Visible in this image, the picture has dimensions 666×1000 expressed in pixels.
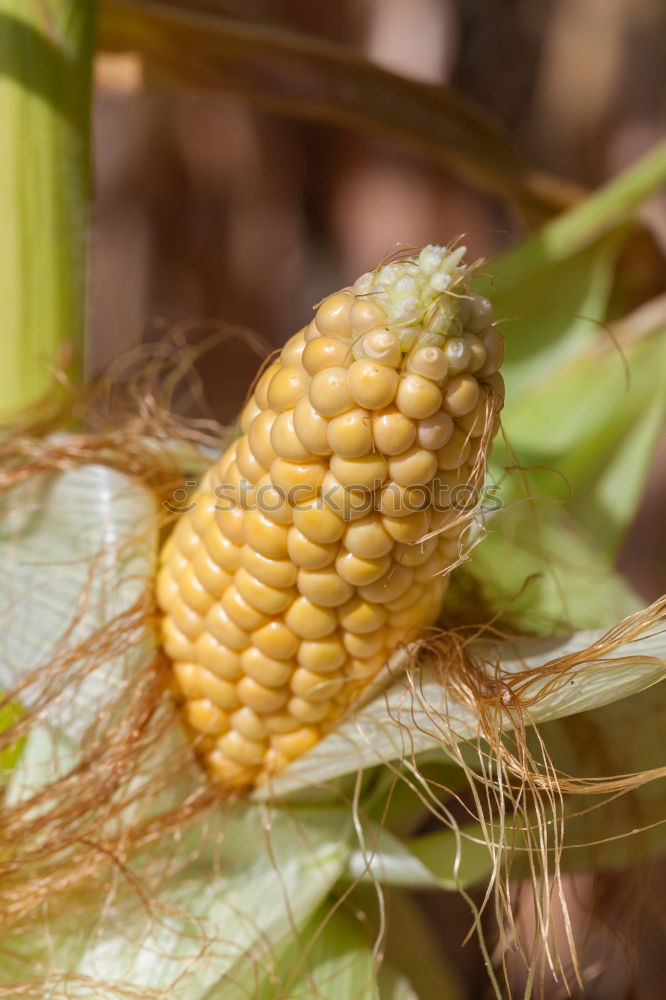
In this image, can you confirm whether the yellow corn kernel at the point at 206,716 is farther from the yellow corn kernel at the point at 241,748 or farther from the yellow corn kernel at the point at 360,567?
the yellow corn kernel at the point at 360,567

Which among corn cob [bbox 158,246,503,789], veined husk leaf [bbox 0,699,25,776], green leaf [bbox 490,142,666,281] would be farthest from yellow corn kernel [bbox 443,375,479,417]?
green leaf [bbox 490,142,666,281]

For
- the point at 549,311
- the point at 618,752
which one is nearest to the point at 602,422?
the point at 549,311

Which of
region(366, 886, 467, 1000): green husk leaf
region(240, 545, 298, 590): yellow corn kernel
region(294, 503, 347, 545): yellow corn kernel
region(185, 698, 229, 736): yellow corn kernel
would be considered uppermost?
region(294, 503, 347, 545): yellow corn kernel

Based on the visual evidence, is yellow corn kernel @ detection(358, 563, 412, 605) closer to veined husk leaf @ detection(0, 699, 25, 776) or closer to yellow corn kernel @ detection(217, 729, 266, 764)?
yellow corn kernel @ detection(217, 729, 266, 764)

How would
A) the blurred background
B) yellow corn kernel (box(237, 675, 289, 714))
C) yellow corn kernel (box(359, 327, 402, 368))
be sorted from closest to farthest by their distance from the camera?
yellow corn kernel (box(359, 327, 402, 368)), yellow corn kernel (box(237, 675, 289, 714)), the blurred background

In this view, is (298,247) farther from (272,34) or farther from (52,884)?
→ (52,884)

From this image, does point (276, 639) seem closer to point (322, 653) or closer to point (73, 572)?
point (322, 653)

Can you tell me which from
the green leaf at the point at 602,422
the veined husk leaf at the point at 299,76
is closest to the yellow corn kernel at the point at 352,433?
the green leaf at the point at 602,422
